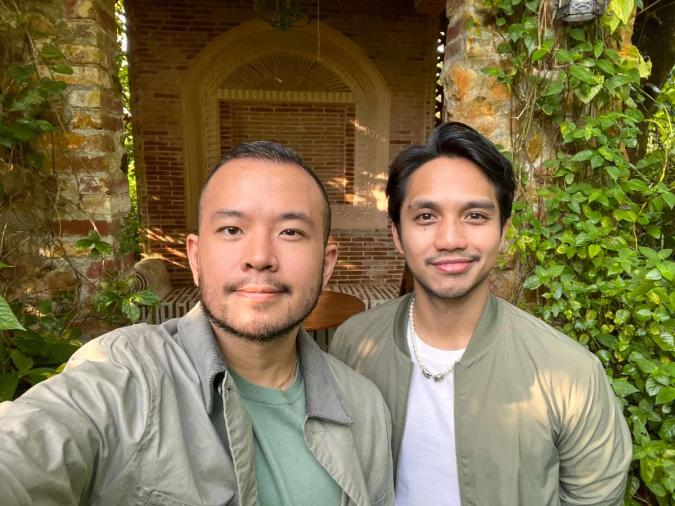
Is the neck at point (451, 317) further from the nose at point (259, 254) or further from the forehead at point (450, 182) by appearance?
the nose at point (259, 254)

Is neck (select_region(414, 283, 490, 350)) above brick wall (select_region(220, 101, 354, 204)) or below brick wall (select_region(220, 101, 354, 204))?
below

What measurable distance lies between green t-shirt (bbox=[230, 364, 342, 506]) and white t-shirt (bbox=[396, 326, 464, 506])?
0.41 m

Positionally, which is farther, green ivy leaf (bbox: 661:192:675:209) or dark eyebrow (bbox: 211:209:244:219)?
green ivy leaf (bbox: 661:192:675:209)

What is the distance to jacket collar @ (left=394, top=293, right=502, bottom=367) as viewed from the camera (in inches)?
52.4

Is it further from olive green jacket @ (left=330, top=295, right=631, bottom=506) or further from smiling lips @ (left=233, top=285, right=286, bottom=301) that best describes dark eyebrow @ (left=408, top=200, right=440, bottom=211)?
smiling lips @ (left=233, top=285, right=286, bottom=301)

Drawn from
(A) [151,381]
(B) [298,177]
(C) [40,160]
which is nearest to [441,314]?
(B) [298,177]

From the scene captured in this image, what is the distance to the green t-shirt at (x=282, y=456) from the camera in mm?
934

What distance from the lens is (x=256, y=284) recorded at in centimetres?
97

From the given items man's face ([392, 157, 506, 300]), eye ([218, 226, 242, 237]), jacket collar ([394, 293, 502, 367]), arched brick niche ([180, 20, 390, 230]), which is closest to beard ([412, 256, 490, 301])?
man's face ([392, 157, 506, 300])

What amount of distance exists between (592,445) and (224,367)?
1.10 metres

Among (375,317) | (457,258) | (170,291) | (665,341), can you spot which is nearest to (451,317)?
(457,258)

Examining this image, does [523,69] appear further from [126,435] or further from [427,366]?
[126,435]

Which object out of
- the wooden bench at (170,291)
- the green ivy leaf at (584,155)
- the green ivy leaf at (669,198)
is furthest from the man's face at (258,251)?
the wooden bench at (170,291)

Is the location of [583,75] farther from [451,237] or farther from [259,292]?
[259,292]
